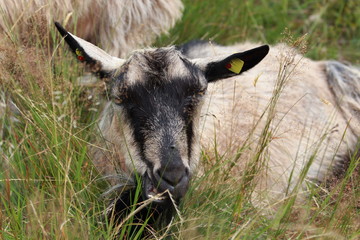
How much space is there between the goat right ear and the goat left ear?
22.8 inches

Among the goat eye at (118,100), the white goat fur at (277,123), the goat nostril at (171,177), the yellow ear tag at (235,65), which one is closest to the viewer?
the goat nostril at (171,177)

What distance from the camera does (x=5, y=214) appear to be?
3785 millimetres

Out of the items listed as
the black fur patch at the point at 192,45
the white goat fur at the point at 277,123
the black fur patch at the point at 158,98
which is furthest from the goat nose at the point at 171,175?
the black fur patch at the point at 192,45

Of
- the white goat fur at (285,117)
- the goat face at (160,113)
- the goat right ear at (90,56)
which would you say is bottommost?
the white goat fur at (285,117)

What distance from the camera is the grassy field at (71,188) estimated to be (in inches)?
138

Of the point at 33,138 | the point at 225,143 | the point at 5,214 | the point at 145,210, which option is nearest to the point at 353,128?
the point at 225,143

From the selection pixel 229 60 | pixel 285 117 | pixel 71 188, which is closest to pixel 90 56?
pixel 229 60

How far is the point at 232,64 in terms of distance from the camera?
4258mm

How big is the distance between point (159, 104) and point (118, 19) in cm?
177

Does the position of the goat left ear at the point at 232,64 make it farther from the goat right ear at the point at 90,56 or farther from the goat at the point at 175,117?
the goat right ear at the point at 90,56

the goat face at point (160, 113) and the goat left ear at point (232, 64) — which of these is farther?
the goat left ear at point (232, 64)

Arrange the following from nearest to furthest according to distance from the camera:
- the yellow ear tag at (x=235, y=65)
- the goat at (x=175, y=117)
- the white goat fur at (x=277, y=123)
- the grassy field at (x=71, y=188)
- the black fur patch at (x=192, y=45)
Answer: the grassy field at (x=71, y=188), the goat at (x=175, y=117), the yellow ear tag at (x=235, y=65), the white goat fur at (x=277, y=123), the black fur patch at (x=192, y=45)

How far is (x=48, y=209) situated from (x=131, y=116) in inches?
30.7

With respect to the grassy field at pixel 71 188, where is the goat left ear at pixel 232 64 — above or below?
above
